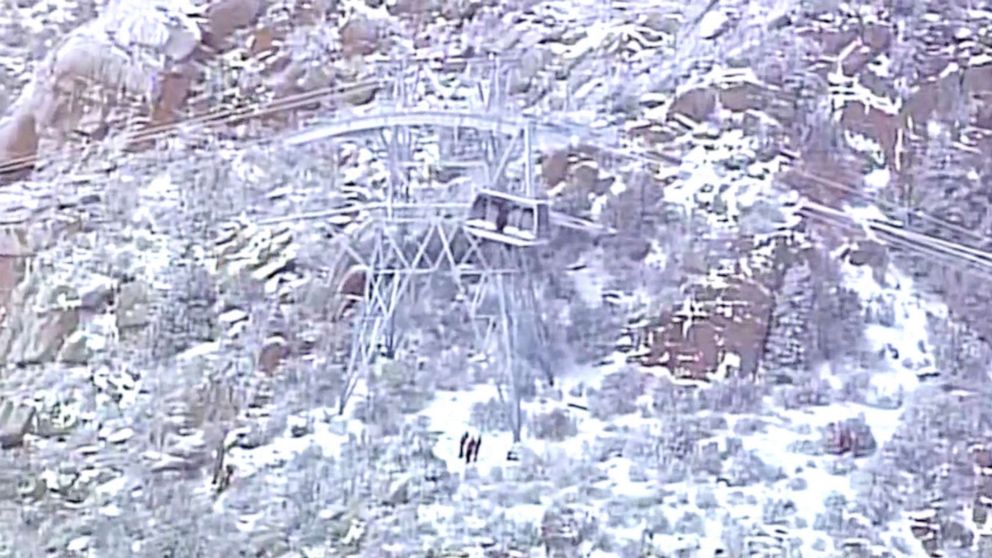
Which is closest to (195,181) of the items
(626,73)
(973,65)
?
(626,73)

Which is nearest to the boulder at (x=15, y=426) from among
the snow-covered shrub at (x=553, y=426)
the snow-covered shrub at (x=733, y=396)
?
the snow-covered shrub at (x=553, y=426)

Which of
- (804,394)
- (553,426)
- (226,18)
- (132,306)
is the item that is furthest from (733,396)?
(226,18)

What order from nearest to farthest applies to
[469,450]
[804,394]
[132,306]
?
[469,450], [804,394], [132,306]

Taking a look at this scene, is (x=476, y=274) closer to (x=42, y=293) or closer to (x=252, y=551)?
(x=252, y=551)

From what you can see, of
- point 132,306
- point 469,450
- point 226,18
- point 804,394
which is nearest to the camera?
point 469,450

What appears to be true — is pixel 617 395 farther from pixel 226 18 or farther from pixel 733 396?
pixel 226 18

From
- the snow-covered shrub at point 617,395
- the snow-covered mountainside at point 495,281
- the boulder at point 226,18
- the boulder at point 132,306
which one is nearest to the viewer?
the snow-covered mountainside at point 495,281

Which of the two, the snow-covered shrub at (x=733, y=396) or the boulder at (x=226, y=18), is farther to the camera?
the boulder at (x=226, y=18)

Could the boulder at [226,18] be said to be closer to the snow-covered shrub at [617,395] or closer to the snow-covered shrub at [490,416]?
the snow-covered shrub at [490,416]

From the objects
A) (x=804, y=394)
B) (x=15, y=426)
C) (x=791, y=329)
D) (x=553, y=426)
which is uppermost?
(x=791, y=329)
